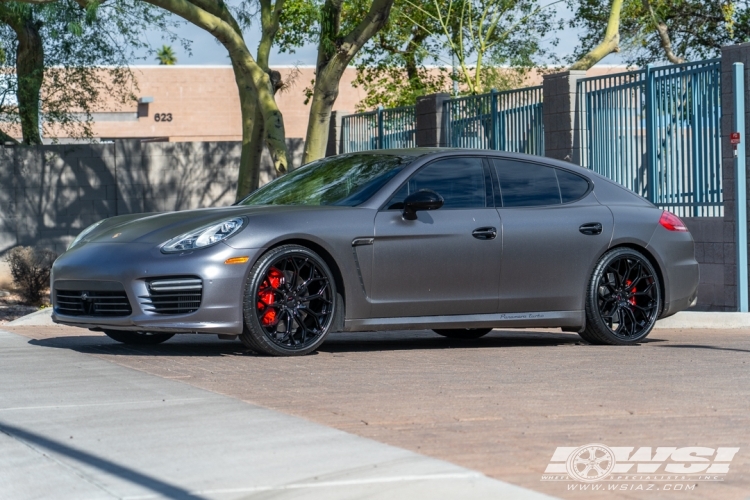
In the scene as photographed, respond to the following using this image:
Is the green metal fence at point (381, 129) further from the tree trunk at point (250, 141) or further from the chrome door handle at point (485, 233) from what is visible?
the chrome door handle at point (485, 233)

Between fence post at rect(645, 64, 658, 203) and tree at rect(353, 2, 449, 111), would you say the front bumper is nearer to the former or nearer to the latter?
fence post at rect(645, 64, 658, 203)

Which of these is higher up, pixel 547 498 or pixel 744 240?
pixel 744 240

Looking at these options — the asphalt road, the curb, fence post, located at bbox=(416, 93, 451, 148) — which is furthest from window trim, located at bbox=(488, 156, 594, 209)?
fence post, located at bbox=(416, 93, 451, 148)

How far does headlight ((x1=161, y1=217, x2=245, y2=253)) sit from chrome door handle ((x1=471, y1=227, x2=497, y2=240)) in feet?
5.88

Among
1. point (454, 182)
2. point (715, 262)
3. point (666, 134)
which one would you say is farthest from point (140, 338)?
point (666, 134)

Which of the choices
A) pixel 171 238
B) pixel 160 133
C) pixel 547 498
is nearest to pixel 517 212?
pixel 171 238

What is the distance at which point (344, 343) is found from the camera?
951 cm

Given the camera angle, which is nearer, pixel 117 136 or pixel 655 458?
pixel 655 458

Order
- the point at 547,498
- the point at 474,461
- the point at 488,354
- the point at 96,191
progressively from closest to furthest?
1. the point at 547,498
2. the point at 474,461
3. the point at 488,354
4. the point at 96,191

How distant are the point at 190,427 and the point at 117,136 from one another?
44594 millimetres

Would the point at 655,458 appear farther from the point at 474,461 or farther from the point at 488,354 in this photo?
the point at 488,354

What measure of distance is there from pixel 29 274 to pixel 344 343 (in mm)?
8793

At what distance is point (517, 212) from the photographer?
29.2 feet

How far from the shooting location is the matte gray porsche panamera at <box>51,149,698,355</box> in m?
7.77
